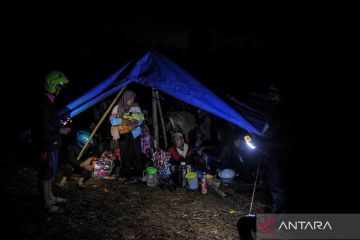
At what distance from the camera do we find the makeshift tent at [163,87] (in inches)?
223

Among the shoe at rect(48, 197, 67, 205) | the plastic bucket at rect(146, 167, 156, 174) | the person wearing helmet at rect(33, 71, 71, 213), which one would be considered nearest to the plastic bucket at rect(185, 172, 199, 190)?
the plastic bucket at rect(146, 167, 156, 174)

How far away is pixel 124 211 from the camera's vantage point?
210 inches

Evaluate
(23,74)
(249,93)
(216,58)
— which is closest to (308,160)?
(249,93)

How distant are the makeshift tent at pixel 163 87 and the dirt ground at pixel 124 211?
5.54ft

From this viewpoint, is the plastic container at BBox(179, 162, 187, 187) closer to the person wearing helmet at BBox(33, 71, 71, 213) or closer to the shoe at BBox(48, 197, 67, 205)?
the shoe at BBox(48, 197, 67, 205)

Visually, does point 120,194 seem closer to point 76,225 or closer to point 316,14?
point 76,225

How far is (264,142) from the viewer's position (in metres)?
4.05

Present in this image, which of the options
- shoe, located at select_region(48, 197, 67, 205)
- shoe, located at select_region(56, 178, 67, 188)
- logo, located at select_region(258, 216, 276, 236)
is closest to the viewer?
logo, located at select_region(258, 216, 276, 236)

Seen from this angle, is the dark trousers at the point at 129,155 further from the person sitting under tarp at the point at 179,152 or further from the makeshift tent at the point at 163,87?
the makeshift tent at the point at 163,87

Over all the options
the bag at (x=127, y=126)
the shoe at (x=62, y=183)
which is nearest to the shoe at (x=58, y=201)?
the shoe at (x=62, y=183)

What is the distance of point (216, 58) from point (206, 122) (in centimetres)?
1154

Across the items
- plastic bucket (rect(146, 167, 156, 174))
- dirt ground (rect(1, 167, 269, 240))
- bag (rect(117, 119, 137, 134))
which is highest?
bag (rect(117, 119, 137, 134))

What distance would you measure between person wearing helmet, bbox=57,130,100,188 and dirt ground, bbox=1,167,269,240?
0.67 feet

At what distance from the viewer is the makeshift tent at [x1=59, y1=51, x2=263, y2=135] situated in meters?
5.66
